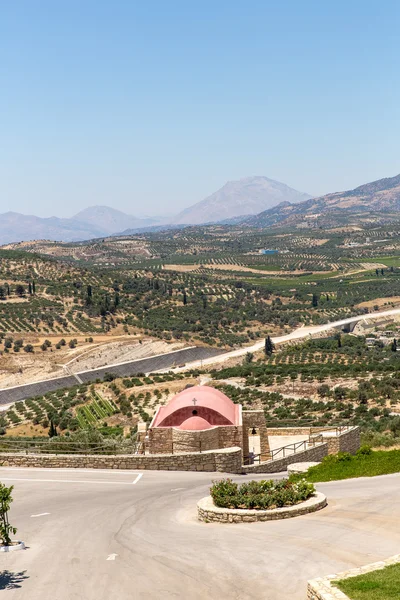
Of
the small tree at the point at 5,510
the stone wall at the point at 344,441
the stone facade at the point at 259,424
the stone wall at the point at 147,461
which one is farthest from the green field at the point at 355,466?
the small tree at the point at 5,510

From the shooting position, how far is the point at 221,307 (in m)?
130

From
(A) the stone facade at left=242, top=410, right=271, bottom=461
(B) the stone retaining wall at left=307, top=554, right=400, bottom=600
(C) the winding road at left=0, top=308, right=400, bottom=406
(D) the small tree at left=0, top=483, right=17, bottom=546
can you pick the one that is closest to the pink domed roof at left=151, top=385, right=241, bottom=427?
(A) the stone facade at left=242, top=410, right=271, bottom=461

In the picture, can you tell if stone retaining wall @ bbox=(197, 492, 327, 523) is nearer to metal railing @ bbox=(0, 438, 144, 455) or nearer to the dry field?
metal railing @ bbox=(0, 438, 144, 455)

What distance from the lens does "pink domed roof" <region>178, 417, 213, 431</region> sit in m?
27.4

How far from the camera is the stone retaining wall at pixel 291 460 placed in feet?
94.8

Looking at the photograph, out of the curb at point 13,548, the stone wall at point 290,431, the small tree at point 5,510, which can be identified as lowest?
the stone wall at point 290,431

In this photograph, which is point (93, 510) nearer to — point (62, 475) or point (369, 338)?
point (62, 475)

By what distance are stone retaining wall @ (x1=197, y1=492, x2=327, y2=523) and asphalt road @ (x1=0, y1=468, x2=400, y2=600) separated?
249mm

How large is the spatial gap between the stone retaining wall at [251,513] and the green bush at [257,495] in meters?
0.19

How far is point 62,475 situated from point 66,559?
10443 millimetres

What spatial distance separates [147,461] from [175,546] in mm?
10583

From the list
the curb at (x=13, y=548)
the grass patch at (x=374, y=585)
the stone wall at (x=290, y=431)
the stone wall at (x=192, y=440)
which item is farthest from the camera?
the stone wall at (x=290, y=431)

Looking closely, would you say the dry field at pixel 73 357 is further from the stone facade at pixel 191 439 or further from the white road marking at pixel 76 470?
the stone facade at pixel 191 439

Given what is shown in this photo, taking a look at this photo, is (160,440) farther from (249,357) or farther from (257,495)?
(249,357)
